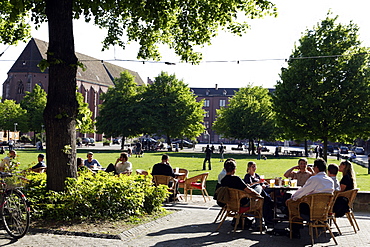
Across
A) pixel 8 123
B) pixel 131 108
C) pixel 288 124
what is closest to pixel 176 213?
pixel 288 124

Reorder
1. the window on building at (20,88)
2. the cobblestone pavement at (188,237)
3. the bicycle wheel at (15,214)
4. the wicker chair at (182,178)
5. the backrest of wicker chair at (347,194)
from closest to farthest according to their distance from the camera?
the cobblestone pavement at (188,237)
the bicycle wheel at (15,214)
the backrest of wicker chair at (347,194)
the wicker chair at (182,178)
the window on building at (20,88)

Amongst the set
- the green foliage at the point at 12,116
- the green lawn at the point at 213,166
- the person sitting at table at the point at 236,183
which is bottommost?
the green lawn at the point at 213,166

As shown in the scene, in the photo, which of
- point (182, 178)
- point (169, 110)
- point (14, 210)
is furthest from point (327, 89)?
point (169, 110)

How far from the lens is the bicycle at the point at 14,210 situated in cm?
722

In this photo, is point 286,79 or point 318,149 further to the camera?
point 318,149

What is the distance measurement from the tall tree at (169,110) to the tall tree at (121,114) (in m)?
1.36

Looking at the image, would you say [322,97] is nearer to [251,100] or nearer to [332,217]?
[332,217]

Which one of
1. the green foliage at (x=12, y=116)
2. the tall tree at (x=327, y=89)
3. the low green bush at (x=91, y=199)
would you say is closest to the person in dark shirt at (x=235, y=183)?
the low green bush at (x=91, y=199)

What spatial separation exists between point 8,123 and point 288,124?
187 ft

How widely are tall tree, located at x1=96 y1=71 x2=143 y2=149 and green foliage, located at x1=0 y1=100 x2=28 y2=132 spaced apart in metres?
12.6

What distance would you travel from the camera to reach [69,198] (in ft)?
28.0

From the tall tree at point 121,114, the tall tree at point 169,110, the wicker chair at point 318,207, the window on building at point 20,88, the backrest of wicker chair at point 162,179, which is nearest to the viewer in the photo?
the wicker chair at point 318,207

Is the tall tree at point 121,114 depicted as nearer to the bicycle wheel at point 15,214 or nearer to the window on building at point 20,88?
the window on building at point 20,88

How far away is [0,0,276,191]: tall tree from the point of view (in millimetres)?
8742
